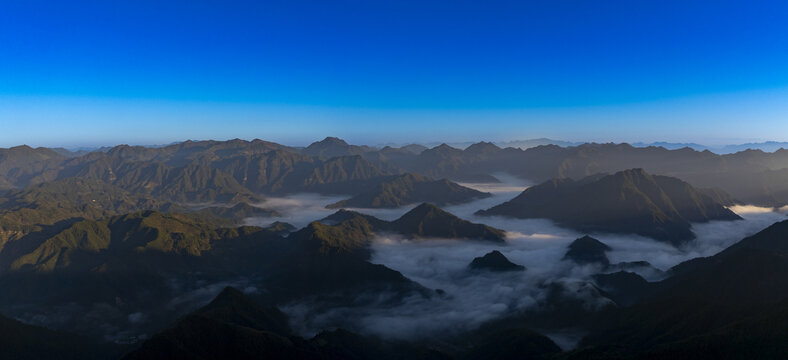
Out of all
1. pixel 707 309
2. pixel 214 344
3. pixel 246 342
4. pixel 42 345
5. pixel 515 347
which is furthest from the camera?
pixel 42 345

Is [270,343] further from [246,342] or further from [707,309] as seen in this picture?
[707,309]

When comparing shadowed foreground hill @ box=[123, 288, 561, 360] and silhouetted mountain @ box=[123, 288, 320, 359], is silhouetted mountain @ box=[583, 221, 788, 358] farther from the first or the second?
silhouetted mountain @ box=[123, 288, 320, 359]

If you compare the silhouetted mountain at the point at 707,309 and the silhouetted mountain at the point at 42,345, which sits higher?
the silhouetted mountain at the point at 707,309

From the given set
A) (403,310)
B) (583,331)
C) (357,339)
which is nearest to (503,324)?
(583,331)

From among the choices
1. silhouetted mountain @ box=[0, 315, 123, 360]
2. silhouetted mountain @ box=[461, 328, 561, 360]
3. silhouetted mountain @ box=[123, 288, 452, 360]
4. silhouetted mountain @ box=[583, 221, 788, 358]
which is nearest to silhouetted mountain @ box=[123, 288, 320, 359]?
silhouetted mountain @ box=[123, 288, 452, 360]

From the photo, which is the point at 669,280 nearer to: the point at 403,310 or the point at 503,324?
the point at 503,324

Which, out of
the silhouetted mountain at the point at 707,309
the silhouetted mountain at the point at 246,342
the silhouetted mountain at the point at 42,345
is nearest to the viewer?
the silhouetted mountain at the point at 246,342

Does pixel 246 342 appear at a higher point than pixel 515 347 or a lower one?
higher

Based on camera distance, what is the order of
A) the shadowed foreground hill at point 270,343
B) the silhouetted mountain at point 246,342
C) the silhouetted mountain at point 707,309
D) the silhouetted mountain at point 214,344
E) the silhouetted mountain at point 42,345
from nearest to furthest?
the silhouetted mountain at point 214,344
the silhouetted mountain at point 246,342
the shadowed foreground hill at point 270,343
the silhouetted mountain at point 707,309
the silhouetted mountain at point 42,345

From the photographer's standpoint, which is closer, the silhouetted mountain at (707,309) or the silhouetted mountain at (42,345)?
the silhouetted mountain at (707,309)

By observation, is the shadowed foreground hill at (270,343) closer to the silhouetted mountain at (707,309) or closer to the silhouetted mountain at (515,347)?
the silhouetted mountain at (515,347)

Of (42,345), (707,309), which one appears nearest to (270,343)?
(42,345)

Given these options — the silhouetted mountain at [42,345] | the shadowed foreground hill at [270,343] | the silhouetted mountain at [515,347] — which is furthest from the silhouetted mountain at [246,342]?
the silhouetted mountain at [42,345]
